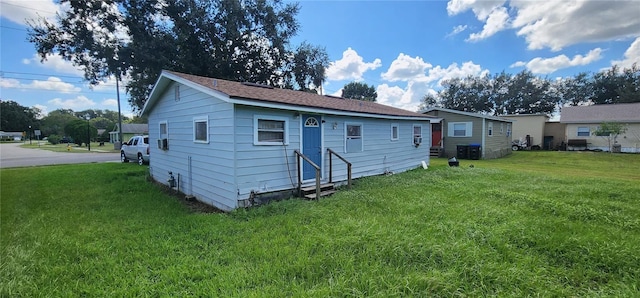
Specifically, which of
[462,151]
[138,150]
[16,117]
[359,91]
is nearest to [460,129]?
[462,151]

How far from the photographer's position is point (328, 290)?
8.81 ft

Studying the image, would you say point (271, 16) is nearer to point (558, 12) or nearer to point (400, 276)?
point (558, 12)

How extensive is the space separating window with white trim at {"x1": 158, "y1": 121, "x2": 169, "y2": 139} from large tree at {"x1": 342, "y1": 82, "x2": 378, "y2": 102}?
41797 mm

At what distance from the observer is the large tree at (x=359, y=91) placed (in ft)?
160

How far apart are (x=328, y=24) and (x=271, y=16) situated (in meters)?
4.96

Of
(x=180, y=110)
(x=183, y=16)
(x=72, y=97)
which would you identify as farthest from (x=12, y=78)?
(x=180, y=110)

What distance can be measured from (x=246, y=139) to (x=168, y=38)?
13.2 meters

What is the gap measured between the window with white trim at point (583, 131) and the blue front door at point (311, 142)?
80.7ft

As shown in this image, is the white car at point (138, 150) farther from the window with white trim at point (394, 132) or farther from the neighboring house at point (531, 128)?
the neighboring house at point (531, 128)

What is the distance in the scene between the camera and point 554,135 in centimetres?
2369

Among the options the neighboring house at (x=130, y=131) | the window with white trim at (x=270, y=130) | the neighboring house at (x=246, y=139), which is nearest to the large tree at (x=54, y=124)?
the neighboring house at (x=130, y=131)

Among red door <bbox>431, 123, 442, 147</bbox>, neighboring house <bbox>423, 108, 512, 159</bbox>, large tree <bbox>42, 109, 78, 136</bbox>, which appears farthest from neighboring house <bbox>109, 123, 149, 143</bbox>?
neighboring house <bbox>423, 108, 512, 159</bbox>

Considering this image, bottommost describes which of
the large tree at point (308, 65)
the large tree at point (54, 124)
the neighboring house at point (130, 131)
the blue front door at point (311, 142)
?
the blue front door at point (311, 142)

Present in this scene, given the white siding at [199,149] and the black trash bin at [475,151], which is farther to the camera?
the black trash bin at [475,151]
